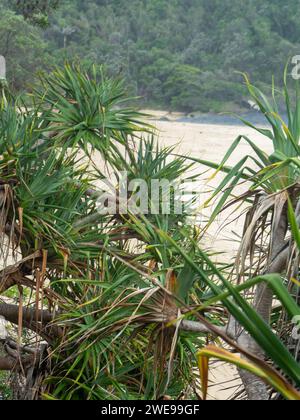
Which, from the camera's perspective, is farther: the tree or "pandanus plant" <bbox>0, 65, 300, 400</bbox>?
the tree

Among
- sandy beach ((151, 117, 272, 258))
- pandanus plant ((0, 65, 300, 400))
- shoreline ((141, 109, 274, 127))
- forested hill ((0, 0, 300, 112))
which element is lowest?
pandanus plant ((0, 65, 300, 400))

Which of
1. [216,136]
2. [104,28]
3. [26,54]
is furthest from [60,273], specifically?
[104,28]

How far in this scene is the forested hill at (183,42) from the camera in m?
46.7

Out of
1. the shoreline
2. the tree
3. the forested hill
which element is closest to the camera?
the tree

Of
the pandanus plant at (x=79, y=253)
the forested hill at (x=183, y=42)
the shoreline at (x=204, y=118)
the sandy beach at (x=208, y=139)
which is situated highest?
the forested hill at (x=183, y=42)

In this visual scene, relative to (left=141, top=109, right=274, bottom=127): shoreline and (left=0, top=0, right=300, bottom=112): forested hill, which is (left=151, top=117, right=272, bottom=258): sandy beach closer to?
(left=141, top=109, right=274, bottom=127): shoreline

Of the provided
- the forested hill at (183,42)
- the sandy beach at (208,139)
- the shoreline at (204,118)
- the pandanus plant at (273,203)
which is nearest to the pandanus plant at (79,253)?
the pandanus plant at (273,203)

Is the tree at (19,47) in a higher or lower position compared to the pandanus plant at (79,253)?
higher

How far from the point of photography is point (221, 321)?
418 centimetres

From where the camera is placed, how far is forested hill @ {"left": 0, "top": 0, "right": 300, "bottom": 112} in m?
46.7

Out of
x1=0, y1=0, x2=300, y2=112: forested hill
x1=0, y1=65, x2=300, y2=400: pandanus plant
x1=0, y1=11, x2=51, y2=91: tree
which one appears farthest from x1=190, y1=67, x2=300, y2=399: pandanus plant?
x1=0, y1=0, x2=300, y2=112: forested hill

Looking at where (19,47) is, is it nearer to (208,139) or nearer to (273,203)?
(208,139)

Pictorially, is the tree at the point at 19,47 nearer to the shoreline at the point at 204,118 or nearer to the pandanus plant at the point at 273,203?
the shoreline at the point at 204,118

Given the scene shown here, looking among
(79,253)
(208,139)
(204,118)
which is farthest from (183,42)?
(79,253)
